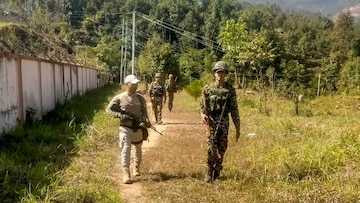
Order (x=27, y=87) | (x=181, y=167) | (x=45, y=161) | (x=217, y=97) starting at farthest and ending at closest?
(x=27, y=87) → (x=181, y=167) → (x=45, y=161) → (x=217, y=97)

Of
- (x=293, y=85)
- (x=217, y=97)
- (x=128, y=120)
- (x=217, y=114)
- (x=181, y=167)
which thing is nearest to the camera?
(x=217, y=97)

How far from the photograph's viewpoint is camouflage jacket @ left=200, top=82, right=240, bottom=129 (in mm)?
6156

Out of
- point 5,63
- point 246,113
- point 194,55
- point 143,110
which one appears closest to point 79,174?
point 143,110

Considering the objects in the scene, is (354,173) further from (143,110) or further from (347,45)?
(347,45)

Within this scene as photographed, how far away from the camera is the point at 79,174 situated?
20.7 ft

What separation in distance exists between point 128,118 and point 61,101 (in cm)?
855

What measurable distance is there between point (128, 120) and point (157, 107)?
22.9ft

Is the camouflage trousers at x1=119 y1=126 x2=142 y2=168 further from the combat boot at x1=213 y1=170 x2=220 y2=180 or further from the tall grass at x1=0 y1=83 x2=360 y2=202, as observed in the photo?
the combat boot at x1=213 y1=170 x2=220 y2=180

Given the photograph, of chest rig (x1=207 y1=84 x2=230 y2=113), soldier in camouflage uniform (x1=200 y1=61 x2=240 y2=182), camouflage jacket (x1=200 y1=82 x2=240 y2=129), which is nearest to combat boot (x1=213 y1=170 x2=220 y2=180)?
soldier in camouflage uniform (x1=200 y1=61 x2=240 y2=182)

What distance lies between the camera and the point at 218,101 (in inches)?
243

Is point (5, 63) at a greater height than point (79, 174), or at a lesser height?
greater

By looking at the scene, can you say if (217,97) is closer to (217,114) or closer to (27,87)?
(217,114)

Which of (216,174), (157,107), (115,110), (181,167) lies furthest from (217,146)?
(157,107)

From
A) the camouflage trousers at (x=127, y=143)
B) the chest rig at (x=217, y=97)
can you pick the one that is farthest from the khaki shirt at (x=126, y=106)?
the chest rig at (x=217, y=97)
